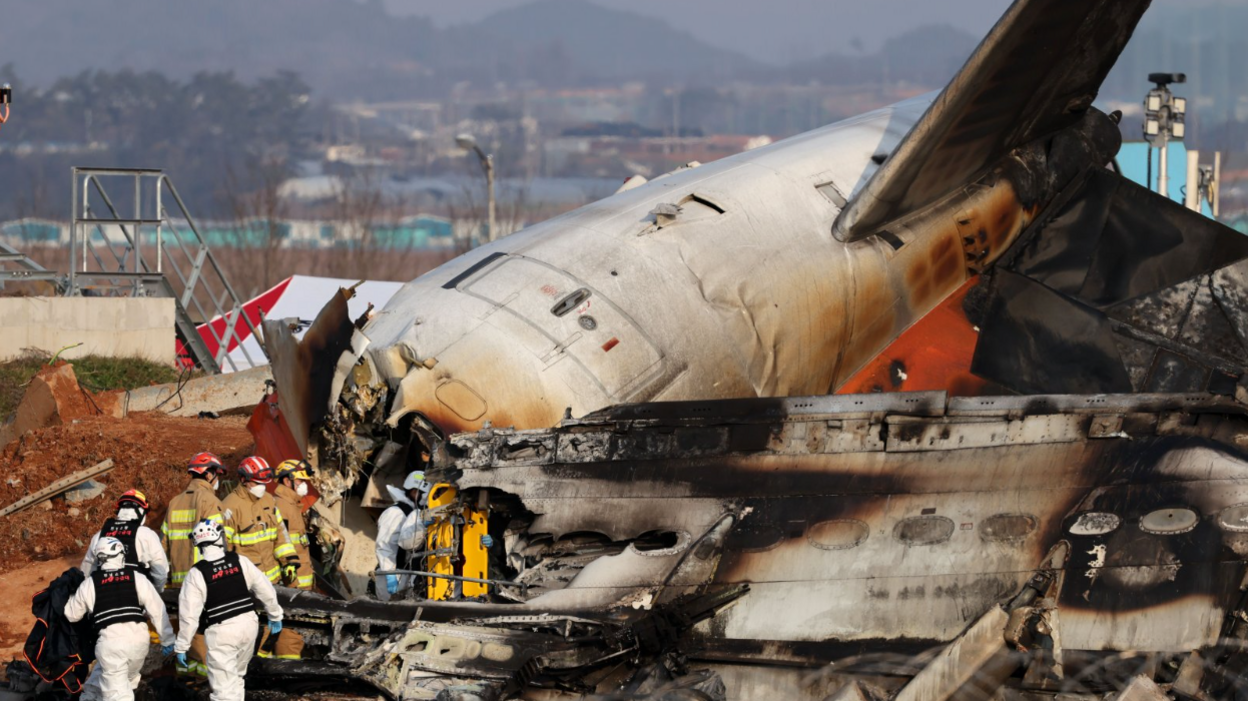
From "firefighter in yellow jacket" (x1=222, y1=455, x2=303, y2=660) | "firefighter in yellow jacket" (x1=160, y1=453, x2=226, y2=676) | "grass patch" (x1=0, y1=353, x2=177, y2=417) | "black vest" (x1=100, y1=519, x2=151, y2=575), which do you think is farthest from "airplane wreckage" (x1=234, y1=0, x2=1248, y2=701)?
"grass patch" (x1=0, y1=353, x2=177, y2=417)

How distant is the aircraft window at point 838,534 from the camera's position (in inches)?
418

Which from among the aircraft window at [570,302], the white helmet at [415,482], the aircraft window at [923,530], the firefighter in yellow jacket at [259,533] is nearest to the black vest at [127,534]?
the firefighter in yellow jacket at [259,533]

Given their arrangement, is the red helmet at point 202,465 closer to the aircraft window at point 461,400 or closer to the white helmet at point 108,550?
the white helmet at point 108,550

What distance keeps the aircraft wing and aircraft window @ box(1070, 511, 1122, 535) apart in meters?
5.43

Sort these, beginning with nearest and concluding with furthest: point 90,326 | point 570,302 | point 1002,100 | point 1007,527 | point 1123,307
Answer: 1. point 1007,527
2. point 570,302
3. point 1002,100
4. point 1123,307
5. point 90,326

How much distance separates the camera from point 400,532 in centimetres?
1210

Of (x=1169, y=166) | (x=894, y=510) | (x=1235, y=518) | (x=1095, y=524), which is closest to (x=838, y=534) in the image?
(x=894, y=510)

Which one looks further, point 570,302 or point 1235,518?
point 570,302

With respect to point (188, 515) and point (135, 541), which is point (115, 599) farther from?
point (188, 515)

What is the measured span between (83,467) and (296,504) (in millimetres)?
6709

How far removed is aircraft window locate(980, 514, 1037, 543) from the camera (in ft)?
34.3

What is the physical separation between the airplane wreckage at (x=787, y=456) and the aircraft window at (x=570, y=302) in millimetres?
86

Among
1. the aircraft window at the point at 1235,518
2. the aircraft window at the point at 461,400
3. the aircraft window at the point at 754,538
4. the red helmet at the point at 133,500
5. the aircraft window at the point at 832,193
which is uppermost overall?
the aircraft window at the point at 832,193

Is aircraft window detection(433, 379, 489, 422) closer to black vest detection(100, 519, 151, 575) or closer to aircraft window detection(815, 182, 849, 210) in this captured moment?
black vest detection(100, 519, 151, 575)
